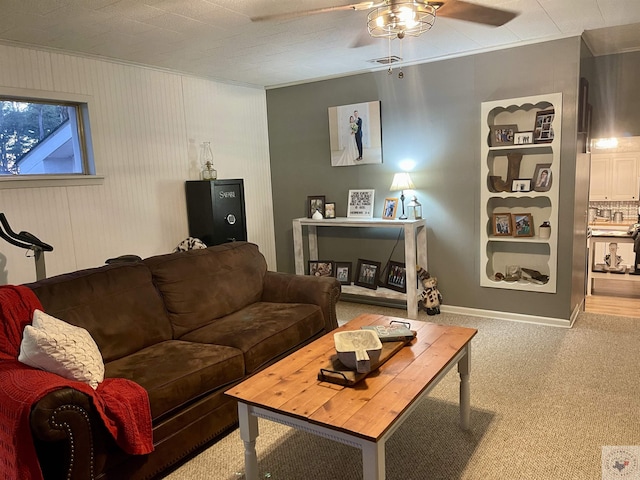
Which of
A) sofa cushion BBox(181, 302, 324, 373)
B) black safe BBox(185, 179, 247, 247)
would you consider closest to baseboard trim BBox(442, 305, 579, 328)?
sofa cushion BBox(181, 302, 324, 373)

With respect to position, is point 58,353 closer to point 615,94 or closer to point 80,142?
point 80,142

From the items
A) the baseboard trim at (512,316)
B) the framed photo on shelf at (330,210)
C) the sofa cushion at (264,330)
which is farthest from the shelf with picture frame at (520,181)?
the sofa cushion at (264,330)

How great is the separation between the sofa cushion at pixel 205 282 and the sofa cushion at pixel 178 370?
328mm

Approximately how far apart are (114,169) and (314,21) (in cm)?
210

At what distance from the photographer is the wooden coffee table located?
1703 mm

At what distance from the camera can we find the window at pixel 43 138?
11.4 ft

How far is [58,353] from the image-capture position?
202 cm

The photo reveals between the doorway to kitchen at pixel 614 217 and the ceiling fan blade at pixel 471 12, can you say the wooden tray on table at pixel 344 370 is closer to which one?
the ceiling fan blade at pixel 471 12

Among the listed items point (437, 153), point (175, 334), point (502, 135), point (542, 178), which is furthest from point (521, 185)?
point (175, 334)

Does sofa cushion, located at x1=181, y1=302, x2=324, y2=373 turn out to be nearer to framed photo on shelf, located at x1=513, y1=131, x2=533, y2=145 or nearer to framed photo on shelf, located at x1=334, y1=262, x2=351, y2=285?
framed photo on shelf, located at x1=334, y1=262, x2=351, y2=285

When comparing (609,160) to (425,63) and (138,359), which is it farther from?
(138,359)

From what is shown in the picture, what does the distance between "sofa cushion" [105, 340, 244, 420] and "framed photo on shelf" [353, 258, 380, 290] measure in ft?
7.99

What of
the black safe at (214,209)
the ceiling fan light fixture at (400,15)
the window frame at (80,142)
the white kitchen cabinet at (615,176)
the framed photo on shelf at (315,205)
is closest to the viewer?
the ceiling fan light fixture at (400,15)

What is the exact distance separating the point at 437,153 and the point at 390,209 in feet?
2.32
